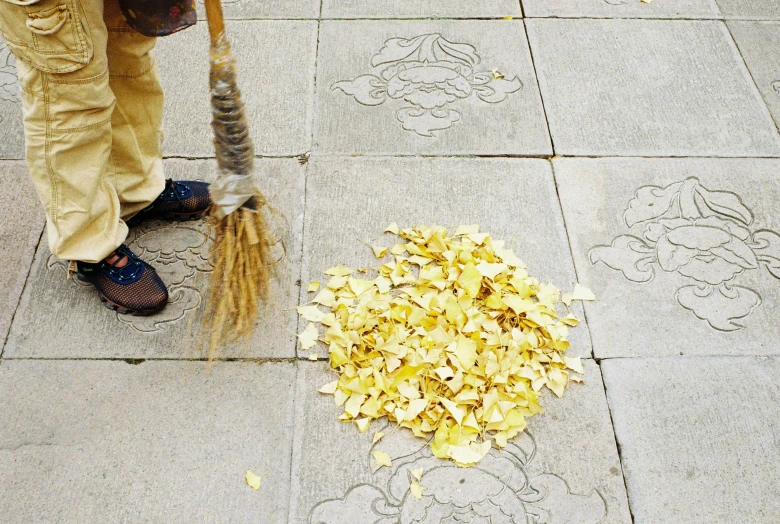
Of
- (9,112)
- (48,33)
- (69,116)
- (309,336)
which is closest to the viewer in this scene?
(48,33)

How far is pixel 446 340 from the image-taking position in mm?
2256

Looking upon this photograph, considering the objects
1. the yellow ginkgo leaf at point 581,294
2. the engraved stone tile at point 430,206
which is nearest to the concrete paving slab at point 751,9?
the engraved stone tile at point 430,206

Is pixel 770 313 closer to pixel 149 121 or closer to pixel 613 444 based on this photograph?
pixel 613 444

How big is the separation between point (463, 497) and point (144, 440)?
964 millimetres

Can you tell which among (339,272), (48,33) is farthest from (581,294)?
(48,33)

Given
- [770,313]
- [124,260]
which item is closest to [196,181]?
[124,260]

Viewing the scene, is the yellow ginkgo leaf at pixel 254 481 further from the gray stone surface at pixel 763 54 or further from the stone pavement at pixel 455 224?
the gray stone surface at pixel 763 54

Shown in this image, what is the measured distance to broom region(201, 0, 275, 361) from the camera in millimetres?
1950

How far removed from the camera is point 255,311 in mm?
2387

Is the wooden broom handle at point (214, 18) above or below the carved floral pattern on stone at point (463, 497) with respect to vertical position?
above

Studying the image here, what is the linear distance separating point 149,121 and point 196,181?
0.37m

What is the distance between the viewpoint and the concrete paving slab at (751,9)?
3.69 meters

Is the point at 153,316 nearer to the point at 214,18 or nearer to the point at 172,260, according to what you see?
the point at 172,260

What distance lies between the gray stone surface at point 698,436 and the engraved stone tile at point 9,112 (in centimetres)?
253
